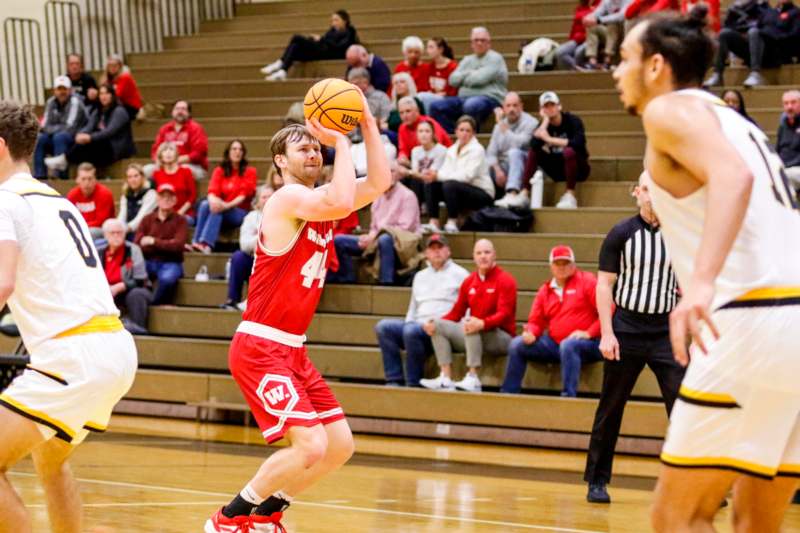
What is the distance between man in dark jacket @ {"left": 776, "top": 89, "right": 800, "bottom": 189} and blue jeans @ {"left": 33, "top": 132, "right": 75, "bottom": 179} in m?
8.73

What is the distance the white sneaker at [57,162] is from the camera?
15945 mm

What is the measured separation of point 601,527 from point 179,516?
224 cm

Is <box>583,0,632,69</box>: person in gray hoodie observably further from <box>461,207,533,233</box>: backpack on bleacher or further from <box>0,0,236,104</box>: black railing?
<box>0,0,236,104</box>: black railing

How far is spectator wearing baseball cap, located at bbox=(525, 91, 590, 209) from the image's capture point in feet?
41.0

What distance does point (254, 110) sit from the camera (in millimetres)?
16812

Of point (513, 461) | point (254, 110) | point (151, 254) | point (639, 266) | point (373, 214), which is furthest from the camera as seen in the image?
point (254, 110)

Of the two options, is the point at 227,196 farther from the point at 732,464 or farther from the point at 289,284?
the point at 732,464

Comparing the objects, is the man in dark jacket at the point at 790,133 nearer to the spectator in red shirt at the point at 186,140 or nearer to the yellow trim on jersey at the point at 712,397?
the spectator in red shirt at the point at 186,140

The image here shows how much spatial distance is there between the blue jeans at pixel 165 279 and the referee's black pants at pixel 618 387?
6688mm

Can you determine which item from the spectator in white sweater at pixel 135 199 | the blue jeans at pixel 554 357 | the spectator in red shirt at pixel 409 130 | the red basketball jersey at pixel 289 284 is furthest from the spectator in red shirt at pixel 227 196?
the red basketball jersey at pixel 289 284

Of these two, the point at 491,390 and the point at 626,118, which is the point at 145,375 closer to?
the point at 491,390

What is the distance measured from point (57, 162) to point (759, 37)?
845 cm

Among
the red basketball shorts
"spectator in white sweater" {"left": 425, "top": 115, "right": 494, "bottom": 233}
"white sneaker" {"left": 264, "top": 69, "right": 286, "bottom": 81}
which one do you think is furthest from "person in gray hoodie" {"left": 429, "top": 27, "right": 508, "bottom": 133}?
the red basketball shorts

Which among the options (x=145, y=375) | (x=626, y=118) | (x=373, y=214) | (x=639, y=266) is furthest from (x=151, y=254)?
(x=639, y=266)
